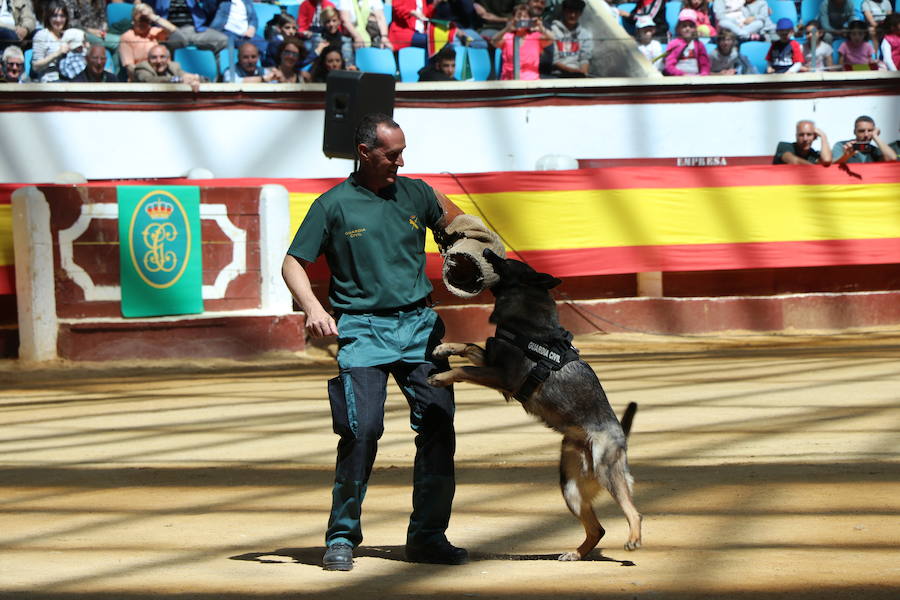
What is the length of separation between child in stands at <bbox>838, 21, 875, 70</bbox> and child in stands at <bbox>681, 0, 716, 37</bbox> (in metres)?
1.99

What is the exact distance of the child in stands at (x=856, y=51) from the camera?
65.2 ft

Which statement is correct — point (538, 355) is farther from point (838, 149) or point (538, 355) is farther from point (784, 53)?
point (784, 53)

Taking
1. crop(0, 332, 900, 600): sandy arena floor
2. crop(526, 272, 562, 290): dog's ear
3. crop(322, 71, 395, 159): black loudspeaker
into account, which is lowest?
crop(0, 332, 900, 600): sandy arena floor

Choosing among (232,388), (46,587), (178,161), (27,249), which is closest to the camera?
(46,587)

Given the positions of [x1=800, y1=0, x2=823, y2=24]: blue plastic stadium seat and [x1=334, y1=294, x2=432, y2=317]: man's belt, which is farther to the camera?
[x1=800, y1=0, x2=823, y2=24]: blue plastic stadium seat

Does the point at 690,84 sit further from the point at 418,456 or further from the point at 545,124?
the point at 418,456

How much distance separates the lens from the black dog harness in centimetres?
572

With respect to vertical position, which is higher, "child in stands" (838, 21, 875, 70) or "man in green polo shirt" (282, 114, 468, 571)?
"child in stands" (838, 21, 875, 70)

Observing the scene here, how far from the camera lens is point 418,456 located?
19.8ft

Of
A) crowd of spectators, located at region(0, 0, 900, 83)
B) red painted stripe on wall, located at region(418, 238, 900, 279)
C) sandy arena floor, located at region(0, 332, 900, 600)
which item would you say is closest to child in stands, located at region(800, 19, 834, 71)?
crowd of spectators, located at region(0, 0, 900, 83)

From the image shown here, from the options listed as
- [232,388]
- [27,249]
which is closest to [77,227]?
[27,249]

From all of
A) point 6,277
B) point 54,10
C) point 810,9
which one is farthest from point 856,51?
point 6,277

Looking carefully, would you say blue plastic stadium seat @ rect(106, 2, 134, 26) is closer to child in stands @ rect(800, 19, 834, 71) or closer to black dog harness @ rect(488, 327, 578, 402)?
child in stands @ rect(800, 19, 834, 71)

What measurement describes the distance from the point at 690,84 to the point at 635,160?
138 centimetres
